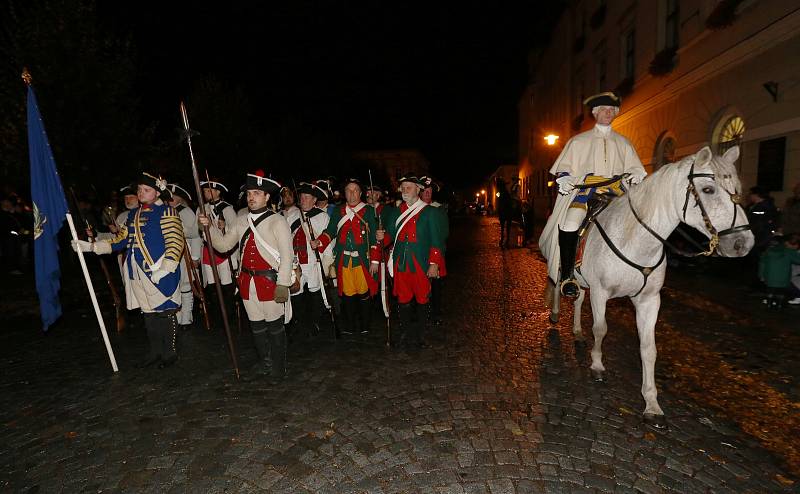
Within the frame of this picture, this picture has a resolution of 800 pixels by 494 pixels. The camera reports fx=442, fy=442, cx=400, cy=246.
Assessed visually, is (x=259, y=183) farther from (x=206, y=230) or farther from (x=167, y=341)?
(x=167, y=341)

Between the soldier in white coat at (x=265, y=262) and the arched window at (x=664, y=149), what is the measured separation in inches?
505

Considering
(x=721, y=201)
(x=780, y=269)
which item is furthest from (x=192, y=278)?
(x=780, y=269)

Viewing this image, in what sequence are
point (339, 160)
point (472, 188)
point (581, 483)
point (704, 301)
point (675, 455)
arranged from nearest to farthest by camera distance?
point (581, 483) → point (675, 455) → point (704, 301) → point (339, 160) → point (472, 188)

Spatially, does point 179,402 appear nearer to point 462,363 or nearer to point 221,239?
point 221,239

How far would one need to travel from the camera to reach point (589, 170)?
485 cm

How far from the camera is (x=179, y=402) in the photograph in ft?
14.1

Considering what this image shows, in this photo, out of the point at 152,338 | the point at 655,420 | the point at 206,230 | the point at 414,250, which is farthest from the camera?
the point at 414,250

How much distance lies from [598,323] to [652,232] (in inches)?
42.0

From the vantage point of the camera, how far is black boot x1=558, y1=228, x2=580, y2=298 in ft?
15.7

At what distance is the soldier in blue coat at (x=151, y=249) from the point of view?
16.3 feet

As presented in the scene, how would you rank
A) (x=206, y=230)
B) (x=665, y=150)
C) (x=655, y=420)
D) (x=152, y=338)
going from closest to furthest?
(x=655, y=420), (x=206, y=230), (x=152, y=338), (x=665, y=150)

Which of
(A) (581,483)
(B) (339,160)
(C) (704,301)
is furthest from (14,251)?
(B) (339,160)

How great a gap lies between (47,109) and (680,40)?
1716 cm

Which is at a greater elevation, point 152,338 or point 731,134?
point 731,134
